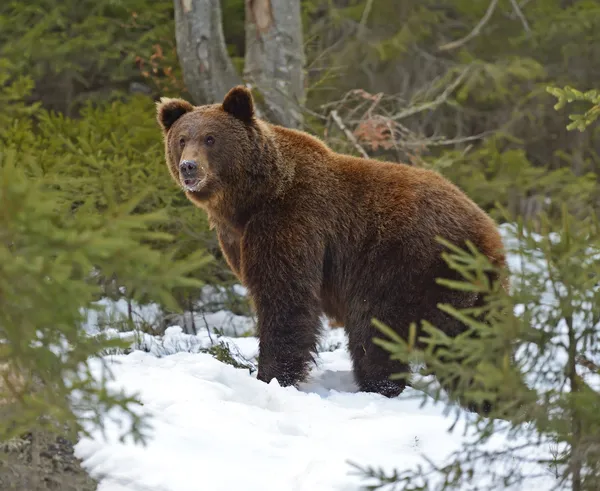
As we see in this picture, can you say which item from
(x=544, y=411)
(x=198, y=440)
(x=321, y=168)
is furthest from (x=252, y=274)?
(x=544, y=411)

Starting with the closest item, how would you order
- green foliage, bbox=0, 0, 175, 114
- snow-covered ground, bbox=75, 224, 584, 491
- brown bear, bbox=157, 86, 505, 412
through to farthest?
1. snow-covered ground, bbox=75, 224, 584, 491
2. brown bear, bbox=157, 86, 505, 412
3. green foliage, bbox=0, 0, 175, 114

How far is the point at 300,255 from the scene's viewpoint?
17.6 feet

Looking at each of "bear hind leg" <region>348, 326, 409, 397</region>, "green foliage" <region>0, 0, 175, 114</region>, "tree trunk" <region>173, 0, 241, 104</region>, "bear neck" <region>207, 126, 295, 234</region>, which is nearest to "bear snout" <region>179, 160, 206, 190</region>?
"bear neck" <region>207, 126, 295, 234</region>

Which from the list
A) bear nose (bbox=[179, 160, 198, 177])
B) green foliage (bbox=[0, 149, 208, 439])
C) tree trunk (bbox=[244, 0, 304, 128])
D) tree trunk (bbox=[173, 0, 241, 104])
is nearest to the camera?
green foliage (bbox=[0, 149, 208, 439])

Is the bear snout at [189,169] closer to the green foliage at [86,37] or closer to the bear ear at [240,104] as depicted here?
the bear ear at [240,104]

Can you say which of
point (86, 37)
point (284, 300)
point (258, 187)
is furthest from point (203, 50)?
Answer: point (284, 300)

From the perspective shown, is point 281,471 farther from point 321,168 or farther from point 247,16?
point 247,16

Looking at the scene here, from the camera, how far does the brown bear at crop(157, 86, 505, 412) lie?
207 inches

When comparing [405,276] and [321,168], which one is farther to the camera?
[321,168]

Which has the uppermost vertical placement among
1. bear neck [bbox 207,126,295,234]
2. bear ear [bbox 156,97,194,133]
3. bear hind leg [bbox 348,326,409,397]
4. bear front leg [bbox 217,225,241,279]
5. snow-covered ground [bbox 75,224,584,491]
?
bear ear [bbox 156,97,194,133]

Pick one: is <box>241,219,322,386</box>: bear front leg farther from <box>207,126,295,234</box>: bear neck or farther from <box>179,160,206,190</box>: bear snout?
<box>179,160,206,190</box>: bear snout

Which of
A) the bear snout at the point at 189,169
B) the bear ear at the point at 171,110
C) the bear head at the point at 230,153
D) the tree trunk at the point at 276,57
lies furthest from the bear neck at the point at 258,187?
the tree trunk at the point at 276,57

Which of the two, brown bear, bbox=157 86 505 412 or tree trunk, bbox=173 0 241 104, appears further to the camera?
tree trunk, bbox=173 0 241 104

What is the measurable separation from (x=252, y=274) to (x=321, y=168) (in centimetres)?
86
